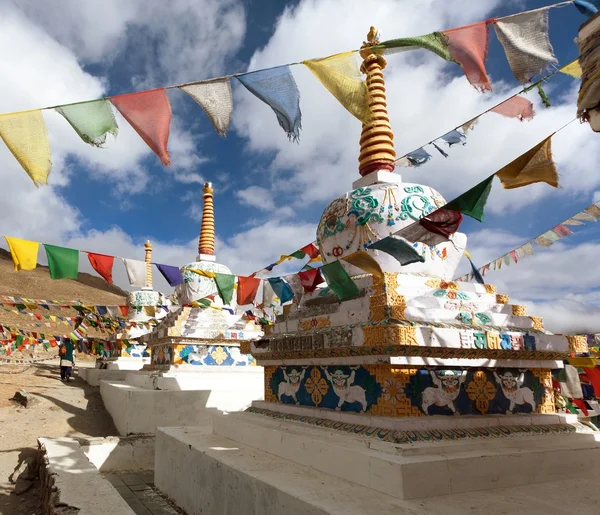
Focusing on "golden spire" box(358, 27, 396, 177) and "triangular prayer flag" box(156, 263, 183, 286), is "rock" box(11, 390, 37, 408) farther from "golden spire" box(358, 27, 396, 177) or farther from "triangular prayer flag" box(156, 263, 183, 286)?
"golden spire" box(358, 27, 396, 177)

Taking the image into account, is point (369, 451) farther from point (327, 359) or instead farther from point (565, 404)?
point (565, 404)

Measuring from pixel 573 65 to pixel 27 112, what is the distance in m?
4.43

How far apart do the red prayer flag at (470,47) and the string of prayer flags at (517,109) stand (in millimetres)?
1195

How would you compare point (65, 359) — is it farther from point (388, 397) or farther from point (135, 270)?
point (388, 397)

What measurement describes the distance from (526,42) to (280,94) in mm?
1974

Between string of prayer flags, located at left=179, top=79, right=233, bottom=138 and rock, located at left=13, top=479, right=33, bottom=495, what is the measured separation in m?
5.22

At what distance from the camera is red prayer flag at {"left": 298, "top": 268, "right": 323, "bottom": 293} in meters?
5.35

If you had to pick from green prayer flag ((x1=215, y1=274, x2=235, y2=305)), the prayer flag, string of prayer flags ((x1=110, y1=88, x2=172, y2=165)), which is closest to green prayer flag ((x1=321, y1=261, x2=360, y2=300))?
string of prayer flags ((x1=110, y1=88, x2=172, y2=165))

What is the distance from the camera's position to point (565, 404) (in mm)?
4812

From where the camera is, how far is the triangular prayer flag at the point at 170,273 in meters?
7.72

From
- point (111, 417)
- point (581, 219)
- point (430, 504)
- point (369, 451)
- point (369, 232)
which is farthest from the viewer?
point (111, 417)

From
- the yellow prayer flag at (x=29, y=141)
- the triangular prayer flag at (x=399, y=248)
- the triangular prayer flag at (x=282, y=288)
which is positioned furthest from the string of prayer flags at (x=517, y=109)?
the yellow prayer flag at (x=29, y=141)

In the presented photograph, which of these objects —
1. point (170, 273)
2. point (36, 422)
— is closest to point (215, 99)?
point (170, 273)

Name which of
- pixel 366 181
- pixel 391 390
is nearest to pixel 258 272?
pixel 366 181
